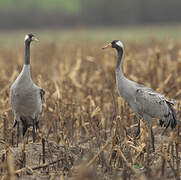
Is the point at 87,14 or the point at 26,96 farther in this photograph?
the point at 87,14

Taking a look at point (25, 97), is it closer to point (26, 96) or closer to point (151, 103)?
point (26, 96)

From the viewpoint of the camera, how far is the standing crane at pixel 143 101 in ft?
17.8

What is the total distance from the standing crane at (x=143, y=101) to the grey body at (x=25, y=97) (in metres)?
1.05

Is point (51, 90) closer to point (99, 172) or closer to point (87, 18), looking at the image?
point (99, 172)

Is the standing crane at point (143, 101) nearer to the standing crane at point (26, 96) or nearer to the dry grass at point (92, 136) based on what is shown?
the dry grass at point (92, 136)

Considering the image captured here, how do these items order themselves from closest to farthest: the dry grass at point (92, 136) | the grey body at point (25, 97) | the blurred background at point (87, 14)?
the dry grass at point (92, 136), the grey body at point (25, 97), the blurred background at point (87, 14)

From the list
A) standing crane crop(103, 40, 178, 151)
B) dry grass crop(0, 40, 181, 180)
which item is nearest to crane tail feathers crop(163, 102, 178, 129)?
standing crane crop(103, 40, 178, 151)

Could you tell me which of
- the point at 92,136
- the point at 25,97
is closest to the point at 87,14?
the point at 25,97

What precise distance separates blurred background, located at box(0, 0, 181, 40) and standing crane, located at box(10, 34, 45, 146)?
28.6 meters

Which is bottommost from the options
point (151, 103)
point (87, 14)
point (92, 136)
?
point (92, 136)

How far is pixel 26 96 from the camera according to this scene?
17.1 feet

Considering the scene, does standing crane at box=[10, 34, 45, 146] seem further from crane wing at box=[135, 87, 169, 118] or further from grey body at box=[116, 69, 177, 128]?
crane wing at box=[135, 87, 169, 118]

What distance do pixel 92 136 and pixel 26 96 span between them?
1.08 m

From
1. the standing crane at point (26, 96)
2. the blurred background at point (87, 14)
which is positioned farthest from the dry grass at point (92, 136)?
the blurred background at point (87, 14)
